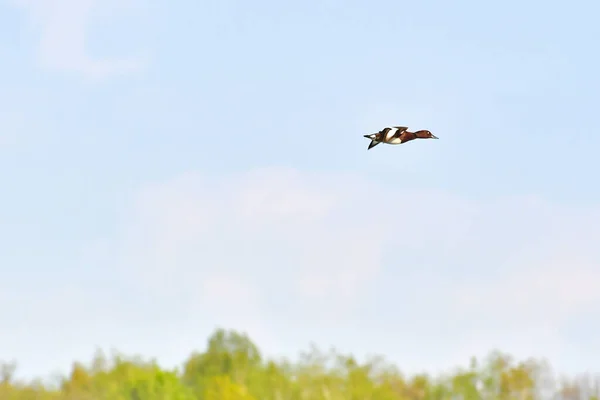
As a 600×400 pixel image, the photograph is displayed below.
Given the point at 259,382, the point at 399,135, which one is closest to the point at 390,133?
the point at 399,135

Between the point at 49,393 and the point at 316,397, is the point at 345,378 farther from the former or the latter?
the point at 49,393

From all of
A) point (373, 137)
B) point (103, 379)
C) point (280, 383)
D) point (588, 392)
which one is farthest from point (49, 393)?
point (373, 137)

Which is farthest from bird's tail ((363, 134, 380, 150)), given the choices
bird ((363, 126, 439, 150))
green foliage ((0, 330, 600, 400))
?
green foliage ((0, 330, 600, 400))

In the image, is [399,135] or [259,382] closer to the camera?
[399,135]

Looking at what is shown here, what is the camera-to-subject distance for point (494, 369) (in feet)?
319

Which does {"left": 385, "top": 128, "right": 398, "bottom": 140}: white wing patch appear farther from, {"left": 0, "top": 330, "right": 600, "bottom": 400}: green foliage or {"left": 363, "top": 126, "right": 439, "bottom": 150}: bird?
{"left": 0, "top": 330, "right": 600, "bottom": 400}: green foliage

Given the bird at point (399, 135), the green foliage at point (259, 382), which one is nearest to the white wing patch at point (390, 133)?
the bird at point (399, 135)

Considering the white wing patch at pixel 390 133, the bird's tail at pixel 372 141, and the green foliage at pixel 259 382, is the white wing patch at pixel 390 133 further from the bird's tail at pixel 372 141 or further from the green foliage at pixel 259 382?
the green foliage at pixel 259 382

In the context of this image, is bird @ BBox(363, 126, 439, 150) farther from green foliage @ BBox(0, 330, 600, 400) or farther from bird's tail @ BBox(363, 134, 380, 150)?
green foliage @ BBox(0, 330, 600, 400)

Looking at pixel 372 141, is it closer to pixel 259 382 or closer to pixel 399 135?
pixel 399 135

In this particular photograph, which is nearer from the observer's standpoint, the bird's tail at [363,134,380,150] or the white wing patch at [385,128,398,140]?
the white wing patch at [385,128,398,140]

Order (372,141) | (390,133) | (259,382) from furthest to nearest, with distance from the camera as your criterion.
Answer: (259,382) < (372,141) < (390,133)

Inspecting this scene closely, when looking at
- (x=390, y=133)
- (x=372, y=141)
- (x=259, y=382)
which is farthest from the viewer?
(x=259, y=382)

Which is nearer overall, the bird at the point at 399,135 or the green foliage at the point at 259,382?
the bird at the point at 399,135
